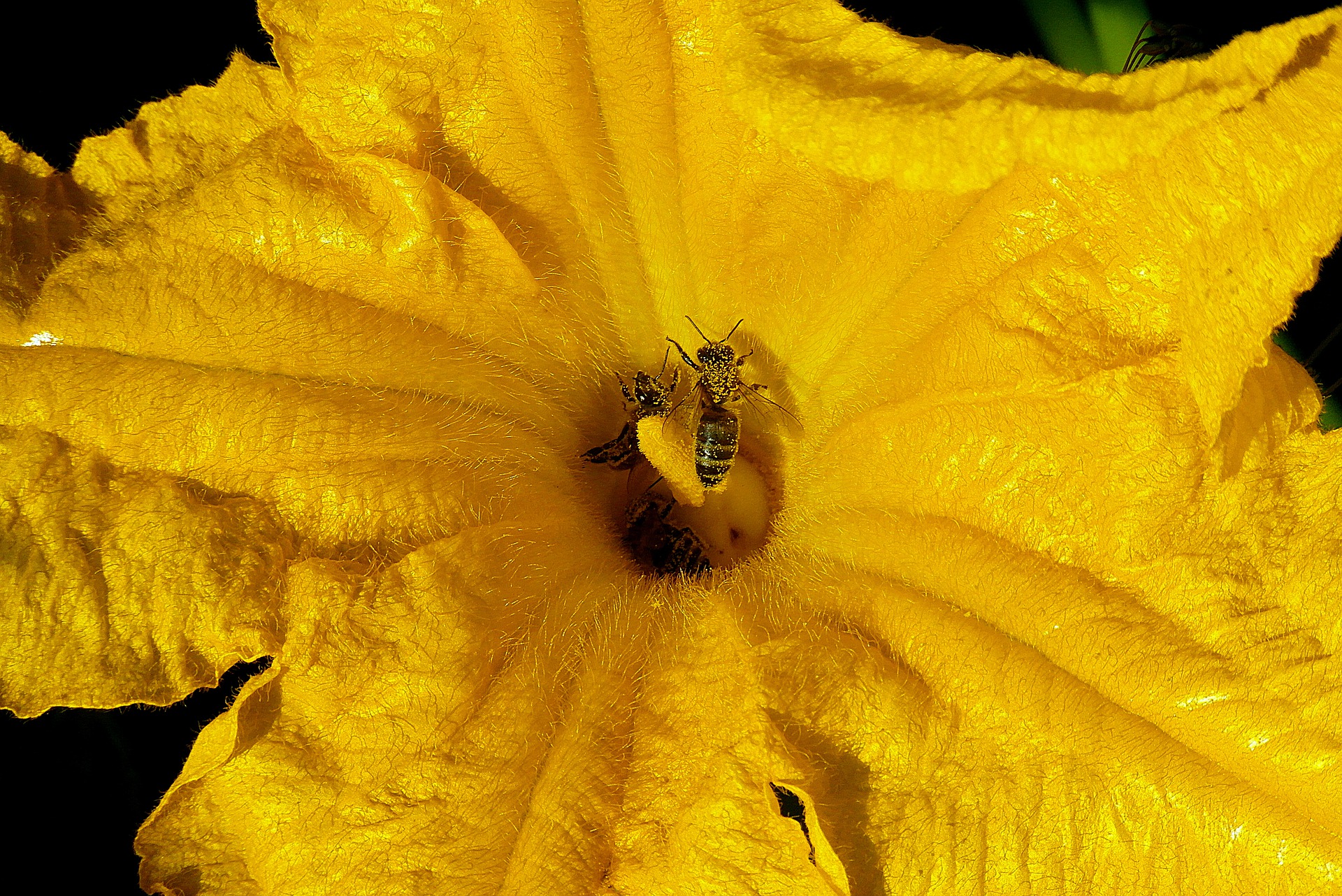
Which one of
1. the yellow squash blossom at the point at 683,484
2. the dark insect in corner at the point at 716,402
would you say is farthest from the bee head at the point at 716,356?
the yellow squash blossom at the point at 683,484

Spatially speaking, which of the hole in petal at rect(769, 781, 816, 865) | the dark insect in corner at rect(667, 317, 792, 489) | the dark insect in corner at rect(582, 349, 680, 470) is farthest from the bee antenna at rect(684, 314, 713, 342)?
the hole in petal at rect(769, 781, 816, 865)

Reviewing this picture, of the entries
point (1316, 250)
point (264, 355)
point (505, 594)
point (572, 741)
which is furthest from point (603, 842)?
point (1316, 250)

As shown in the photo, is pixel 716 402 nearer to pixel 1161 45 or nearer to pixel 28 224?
pixel 1161 45

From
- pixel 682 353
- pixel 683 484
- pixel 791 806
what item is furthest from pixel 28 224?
pixel 791 806

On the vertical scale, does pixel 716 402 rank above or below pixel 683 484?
above

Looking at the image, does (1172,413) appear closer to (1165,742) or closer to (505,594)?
(1165,742)

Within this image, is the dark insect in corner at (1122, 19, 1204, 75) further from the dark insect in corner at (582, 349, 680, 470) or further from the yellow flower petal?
the yellow flower petal

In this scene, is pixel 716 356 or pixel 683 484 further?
pixel 716 356
